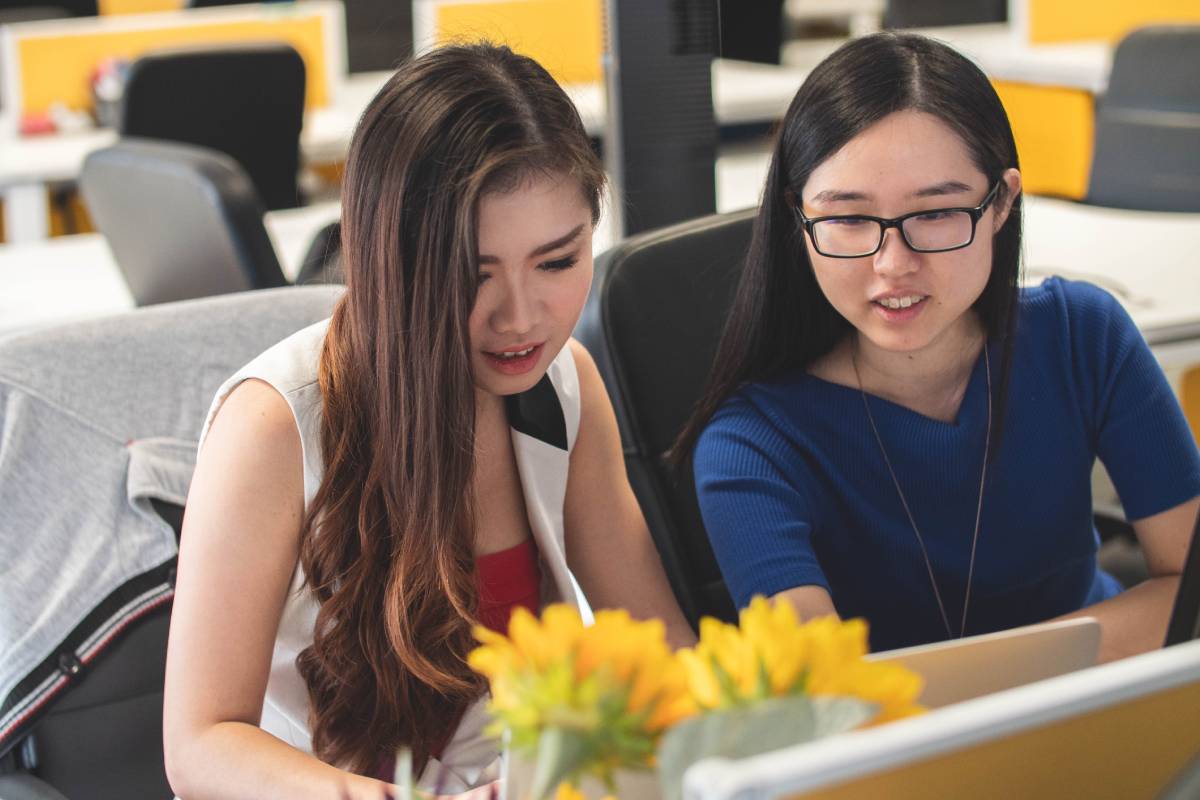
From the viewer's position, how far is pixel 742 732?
0.49 metres

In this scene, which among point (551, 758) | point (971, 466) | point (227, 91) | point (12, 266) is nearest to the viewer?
point (551, 758)

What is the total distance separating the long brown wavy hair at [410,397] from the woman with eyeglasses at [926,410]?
22 centimetres

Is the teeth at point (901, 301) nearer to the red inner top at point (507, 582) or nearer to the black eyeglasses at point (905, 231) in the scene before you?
the black eyeglasses at point (905, 231)

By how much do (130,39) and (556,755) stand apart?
4.46 metres

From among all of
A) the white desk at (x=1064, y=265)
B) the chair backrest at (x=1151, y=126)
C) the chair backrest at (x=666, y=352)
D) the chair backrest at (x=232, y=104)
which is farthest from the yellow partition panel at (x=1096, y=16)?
the chair backrest at (x=666, y=352)

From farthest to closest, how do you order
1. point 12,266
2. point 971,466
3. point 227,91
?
point 227,91, point 12,266, point 971,466

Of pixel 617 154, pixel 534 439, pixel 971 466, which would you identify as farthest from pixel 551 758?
pixel 617 154

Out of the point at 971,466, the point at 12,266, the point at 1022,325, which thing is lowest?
the point at 12,266

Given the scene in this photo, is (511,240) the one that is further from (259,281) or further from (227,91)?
(227,91)

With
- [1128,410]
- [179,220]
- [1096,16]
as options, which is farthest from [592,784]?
[1096,16]

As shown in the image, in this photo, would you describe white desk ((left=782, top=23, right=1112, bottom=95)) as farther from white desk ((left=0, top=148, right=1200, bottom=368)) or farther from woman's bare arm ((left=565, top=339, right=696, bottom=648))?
woman's bare arm ((left=565, top=339, right=696, bottom=648))

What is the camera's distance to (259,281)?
1866mm

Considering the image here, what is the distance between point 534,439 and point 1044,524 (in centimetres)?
48

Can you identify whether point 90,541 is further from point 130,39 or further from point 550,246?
point 130,39
